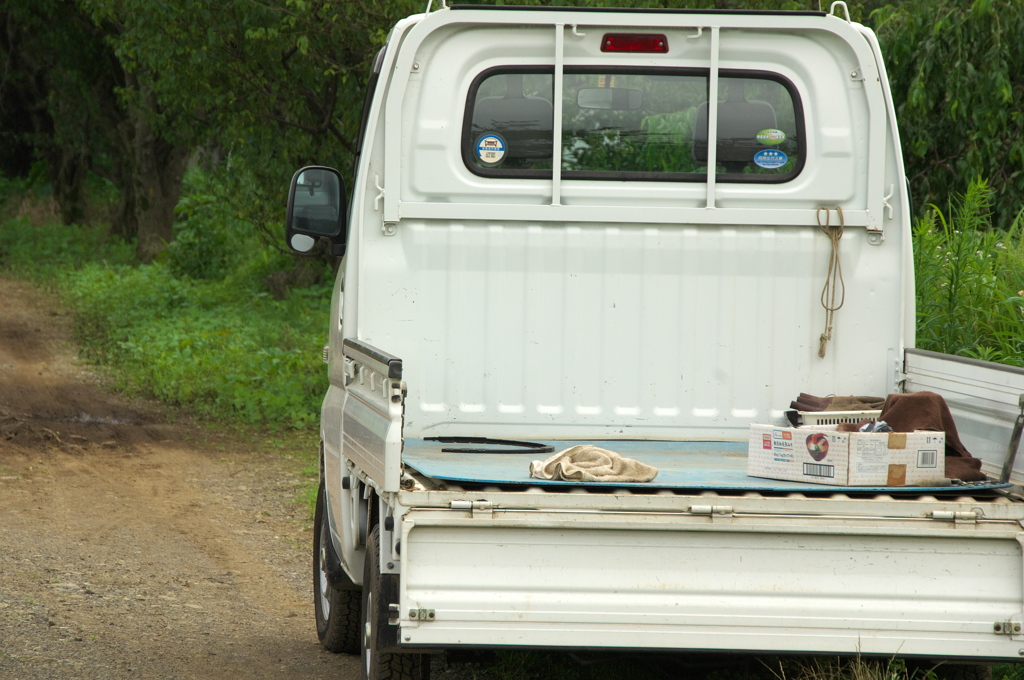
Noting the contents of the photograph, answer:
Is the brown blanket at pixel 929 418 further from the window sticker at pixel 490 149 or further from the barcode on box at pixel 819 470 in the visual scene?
the window sticker at pixel 490 149

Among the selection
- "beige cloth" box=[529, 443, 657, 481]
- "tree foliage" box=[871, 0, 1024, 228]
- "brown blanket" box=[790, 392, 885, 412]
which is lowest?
"beige cloth" box=[529, 443, 657, 481]

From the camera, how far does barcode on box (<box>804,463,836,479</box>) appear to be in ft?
11.7

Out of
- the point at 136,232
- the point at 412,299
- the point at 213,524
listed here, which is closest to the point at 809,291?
the point at 412,299

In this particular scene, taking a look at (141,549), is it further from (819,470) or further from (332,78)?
(332,78)

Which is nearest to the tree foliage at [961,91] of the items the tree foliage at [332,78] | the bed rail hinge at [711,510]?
the tree foliage at [332,78]

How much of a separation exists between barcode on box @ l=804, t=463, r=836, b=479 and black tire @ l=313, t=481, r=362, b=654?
73.3 inches

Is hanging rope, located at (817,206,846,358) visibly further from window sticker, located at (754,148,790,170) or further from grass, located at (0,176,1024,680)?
grass, located at (0,176,1024,680)

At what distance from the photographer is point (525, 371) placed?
4637 millimetres

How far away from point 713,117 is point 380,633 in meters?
2.53

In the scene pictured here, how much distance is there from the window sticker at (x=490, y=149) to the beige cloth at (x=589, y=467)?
139 centimetres

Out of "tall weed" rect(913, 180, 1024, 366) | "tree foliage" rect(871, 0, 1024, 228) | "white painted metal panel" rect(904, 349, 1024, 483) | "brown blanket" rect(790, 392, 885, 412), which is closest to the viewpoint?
"white painted metal panel" rect(904, 349, 1024, 483)

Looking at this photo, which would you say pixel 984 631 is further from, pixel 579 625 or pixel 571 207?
pixel 571 207

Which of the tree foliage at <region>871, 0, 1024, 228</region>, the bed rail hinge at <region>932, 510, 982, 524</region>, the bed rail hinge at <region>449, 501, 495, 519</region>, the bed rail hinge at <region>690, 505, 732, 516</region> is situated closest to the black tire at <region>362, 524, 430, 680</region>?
the bed rail hinge at <region>449, 501, 495, 519</region>

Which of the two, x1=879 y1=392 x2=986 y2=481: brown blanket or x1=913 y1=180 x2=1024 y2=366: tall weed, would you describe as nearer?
x1=879 y1=392 x2=986 y2=481: brown blanket
